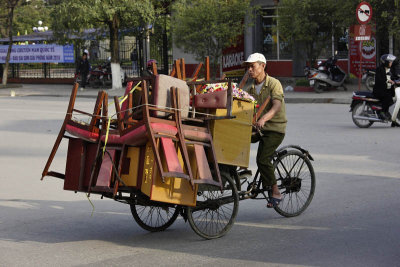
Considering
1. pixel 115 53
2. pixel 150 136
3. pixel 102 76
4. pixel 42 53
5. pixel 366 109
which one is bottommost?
pixel 366 109

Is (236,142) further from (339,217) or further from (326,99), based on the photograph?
(326,99)

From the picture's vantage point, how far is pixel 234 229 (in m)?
7.29

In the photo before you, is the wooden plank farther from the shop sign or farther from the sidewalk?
the shop sign

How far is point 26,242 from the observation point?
274 inches

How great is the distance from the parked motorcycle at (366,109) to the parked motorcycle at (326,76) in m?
9.31

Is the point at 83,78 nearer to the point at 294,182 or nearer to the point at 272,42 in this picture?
the point at 272,42

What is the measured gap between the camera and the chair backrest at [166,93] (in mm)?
6371

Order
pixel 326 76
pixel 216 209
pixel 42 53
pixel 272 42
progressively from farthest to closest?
pixel 42 53, pixel 272 42, pixel 326 76, pixel 216 209

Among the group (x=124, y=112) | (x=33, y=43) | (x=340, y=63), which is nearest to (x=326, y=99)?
(x=340, y=63)

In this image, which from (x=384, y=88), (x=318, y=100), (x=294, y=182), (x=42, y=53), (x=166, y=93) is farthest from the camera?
(x=42, y=53)

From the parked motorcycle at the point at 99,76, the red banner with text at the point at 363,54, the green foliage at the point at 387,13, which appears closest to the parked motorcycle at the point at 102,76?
the parked motorcycle at the point at 99,76

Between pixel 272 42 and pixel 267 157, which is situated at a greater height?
pixel 272 42

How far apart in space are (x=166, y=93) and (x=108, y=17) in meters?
24.1

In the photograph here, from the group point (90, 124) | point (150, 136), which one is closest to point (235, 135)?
point (150, 136)
